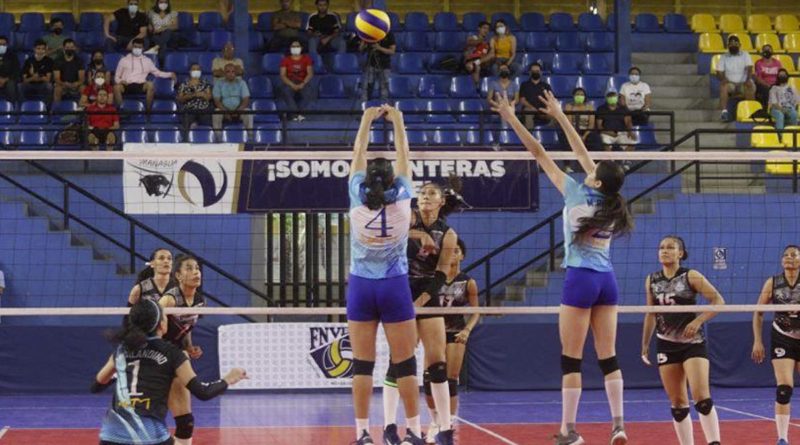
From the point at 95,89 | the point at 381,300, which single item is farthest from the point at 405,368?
the point at 95,89

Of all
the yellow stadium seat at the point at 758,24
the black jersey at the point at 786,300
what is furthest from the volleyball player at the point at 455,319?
the yellow stadium seat at the point at 758,24

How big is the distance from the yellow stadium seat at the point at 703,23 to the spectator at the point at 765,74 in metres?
2.47

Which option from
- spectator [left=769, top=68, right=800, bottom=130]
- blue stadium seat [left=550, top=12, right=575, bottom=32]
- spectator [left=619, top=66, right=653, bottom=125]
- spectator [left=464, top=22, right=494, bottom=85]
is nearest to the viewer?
spectator [left=619, top=66, right=653, bottom=125]

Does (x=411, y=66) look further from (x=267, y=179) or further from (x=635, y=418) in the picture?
(x=635, y=418)

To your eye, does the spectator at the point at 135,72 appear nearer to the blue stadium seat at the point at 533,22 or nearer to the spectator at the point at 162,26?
the spectator at the point at 162,26

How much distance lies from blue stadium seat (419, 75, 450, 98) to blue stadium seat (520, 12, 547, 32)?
2739 millimetres

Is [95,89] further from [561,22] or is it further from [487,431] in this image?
[487,431]

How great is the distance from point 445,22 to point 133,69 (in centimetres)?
→ 630

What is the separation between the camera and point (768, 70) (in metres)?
24.0

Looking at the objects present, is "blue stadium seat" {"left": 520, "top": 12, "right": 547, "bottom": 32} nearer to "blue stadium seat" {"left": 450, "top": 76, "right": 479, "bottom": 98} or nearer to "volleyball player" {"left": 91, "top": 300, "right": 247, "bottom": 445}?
"blue stadium seat" {"left": 450, "top": 76, "right": 479, "bottom": 98}

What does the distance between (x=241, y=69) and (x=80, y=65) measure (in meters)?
2.90

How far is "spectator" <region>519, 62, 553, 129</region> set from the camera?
72.5ft

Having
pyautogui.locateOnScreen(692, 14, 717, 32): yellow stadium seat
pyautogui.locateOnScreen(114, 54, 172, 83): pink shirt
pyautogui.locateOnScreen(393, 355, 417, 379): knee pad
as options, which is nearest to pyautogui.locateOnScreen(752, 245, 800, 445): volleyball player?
pyautogui.locateOnScreen(393, 355, 417, 379): knee pad

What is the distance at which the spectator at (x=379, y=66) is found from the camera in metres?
22.6
